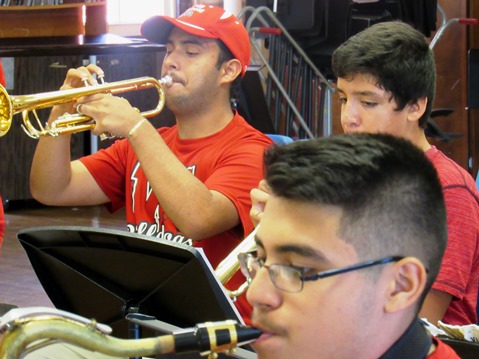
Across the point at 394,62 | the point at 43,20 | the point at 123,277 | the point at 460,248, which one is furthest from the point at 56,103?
the point at 43,20

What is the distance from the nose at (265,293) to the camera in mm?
1146

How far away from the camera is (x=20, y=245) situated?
5.35 metres

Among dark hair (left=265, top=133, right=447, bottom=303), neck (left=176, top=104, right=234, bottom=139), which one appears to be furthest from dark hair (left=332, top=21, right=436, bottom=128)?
dark hair (left=265, top=133, right=447, bottom=303)

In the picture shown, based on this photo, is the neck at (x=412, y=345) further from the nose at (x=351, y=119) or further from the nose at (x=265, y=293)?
the nose at (x=351, y=119)

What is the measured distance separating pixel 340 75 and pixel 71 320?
1325 mm

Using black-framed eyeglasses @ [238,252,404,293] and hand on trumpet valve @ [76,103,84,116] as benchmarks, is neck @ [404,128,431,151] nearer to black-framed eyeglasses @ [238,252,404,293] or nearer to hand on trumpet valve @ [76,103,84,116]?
hand on trumpet valve @ [76,103,84,116]

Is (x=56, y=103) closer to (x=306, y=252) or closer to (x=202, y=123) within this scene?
(x=202, y=123)

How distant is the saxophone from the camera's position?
1.07m

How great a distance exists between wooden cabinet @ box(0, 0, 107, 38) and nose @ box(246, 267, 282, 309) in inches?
211

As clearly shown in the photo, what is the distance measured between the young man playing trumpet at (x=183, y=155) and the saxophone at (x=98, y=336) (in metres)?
1.24

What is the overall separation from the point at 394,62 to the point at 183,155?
67 cm

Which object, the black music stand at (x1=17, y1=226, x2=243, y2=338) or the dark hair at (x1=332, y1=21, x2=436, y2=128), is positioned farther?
the dark hair at (x1=332, y1=21, x2=436, y2=128)

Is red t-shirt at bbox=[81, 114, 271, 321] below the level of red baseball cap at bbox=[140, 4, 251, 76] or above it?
below

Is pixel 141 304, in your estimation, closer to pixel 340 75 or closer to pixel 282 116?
pixel 340 75
